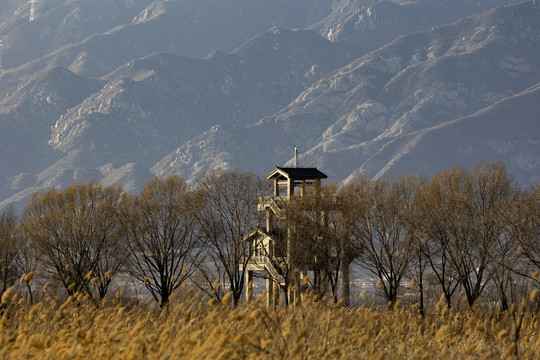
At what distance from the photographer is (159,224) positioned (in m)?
58.0

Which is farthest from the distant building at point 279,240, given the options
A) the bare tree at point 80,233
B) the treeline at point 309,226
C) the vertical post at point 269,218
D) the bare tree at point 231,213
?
the bare tree at point 80,233

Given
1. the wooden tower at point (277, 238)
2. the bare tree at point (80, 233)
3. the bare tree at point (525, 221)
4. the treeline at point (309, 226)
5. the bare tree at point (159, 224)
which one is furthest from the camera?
the bare tree at point (159, 224)

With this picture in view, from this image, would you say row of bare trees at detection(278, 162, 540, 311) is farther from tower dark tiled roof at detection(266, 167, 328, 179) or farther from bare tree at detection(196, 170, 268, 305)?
bare tree at detection(196, 170, 268, 305)

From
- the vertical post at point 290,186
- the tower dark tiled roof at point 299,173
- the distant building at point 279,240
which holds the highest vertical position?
the tower dark tiled roof at point 299,173

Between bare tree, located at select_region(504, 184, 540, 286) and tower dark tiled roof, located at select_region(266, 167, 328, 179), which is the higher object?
tower dark tiled roof, located at select_region(266, 167, 328, 179)

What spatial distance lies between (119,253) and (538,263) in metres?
31.1

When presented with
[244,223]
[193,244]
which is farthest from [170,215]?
[244,223]

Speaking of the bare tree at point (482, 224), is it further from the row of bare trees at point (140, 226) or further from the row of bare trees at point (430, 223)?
the row of bare trees at point (140, 226)

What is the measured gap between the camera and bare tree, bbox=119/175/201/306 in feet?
177

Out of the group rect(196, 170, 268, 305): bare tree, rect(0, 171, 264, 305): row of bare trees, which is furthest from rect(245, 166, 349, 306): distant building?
rect(0, 171, 264, 305): row of bare trees

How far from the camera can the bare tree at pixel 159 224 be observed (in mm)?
53938

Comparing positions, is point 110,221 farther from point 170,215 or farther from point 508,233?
point 508,233

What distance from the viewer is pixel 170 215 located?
182 feet

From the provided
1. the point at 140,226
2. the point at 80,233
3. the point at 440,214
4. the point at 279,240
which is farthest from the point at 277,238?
the point at 80,233
